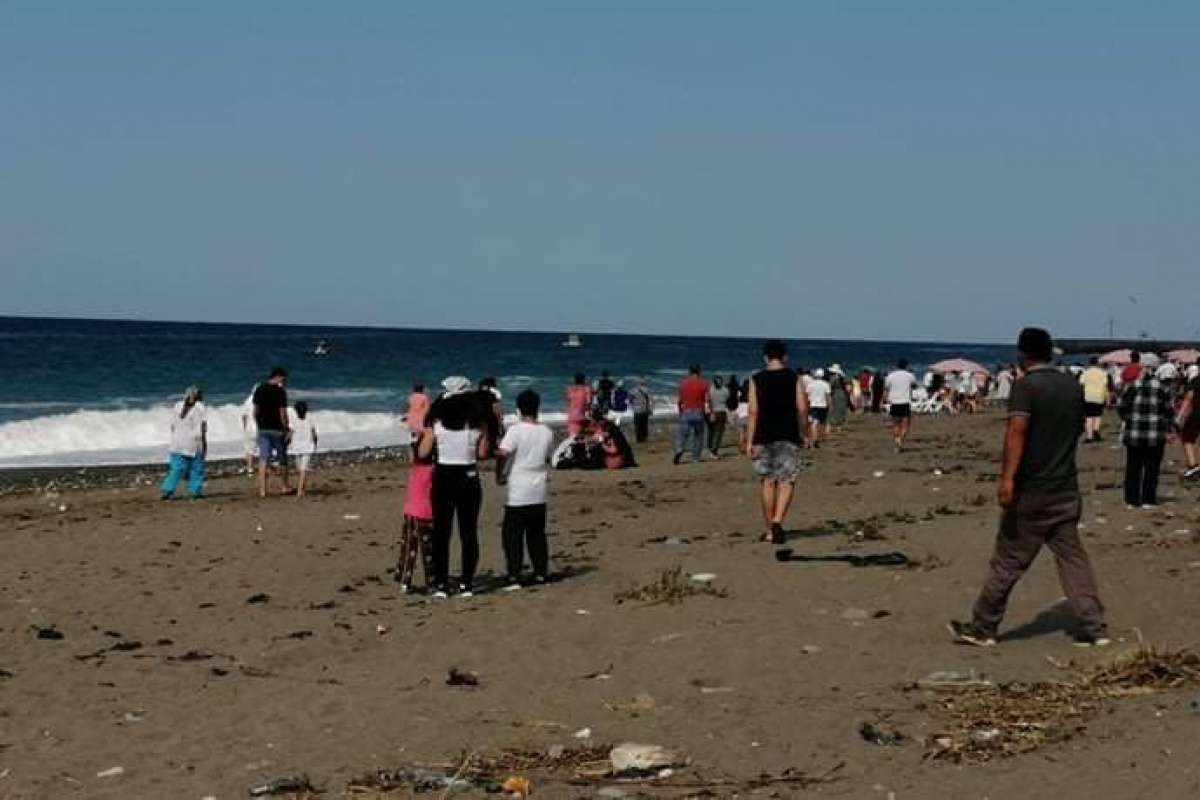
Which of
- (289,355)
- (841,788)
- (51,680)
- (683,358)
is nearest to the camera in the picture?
(841,788)

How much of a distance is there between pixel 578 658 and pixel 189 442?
12.2m

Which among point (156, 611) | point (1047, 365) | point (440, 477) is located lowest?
point (156, 611)

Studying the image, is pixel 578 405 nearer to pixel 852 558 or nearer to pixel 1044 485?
pixel 852 558

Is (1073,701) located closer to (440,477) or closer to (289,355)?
(440,477)

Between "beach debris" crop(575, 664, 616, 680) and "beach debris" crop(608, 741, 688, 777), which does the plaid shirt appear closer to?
"beach debris" crop(575, 664, 616, 680)

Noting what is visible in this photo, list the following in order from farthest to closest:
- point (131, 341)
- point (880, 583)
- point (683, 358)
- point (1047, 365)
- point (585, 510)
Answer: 1. point (683, 358)
2. point (131, 341)
3. point (585, 510)
4. point (880, 583)
5. point (1047, 365)

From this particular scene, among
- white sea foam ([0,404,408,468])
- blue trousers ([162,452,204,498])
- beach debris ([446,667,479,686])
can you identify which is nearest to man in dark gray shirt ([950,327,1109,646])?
beach debris ([446,667,479,686])

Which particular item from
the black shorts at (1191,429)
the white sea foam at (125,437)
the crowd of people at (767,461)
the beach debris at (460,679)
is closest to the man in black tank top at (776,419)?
the crowd of people at (767,461)

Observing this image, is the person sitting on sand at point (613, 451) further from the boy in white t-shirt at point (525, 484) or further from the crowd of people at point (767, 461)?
the boy in white t-shirt at point (525, 484)

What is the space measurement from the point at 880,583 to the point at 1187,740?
4.84 meters

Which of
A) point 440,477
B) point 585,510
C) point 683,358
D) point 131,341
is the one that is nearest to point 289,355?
point 131,341

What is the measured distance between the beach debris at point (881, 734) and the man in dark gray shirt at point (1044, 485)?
1851 millimetres

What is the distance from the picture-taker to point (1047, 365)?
8430mm

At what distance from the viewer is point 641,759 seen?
6.52m
